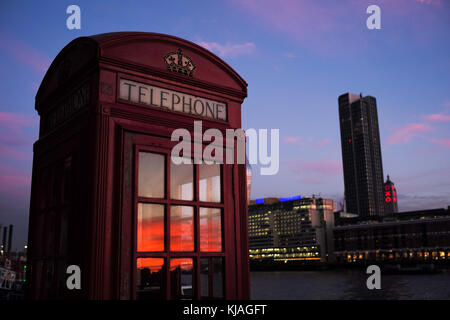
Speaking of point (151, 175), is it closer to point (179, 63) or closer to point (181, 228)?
point (181, 228)

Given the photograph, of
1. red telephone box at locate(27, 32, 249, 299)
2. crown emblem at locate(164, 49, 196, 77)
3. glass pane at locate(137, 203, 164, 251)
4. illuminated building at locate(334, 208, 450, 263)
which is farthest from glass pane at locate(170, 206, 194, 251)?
illuminated building at locate(334, 208, 450, 263)

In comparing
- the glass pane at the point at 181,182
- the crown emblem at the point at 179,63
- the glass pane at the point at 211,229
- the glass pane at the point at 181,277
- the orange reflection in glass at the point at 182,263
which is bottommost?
the glass pane at the point at 181,277

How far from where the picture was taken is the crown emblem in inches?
148

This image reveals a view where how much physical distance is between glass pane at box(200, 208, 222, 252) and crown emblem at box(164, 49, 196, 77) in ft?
4.03

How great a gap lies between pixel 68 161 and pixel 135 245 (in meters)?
1.03

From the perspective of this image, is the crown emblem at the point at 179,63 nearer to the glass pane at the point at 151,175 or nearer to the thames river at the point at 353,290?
the glass pane at the point at 151,175

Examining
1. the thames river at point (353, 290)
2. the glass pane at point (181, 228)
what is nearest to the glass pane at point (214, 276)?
the glass pane at point (181, 228)

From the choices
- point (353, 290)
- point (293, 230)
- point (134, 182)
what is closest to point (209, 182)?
point (134, 182)

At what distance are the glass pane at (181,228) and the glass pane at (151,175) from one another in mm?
288

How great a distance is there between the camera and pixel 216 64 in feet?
13.4

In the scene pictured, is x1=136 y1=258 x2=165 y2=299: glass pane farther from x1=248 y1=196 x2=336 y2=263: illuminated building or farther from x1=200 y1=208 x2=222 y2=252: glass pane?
x1=248 y1=196 x2=336 y2=263: illuminated building

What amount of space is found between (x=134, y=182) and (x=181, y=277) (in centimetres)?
111

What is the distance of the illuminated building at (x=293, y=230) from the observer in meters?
157

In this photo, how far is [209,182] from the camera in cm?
373
